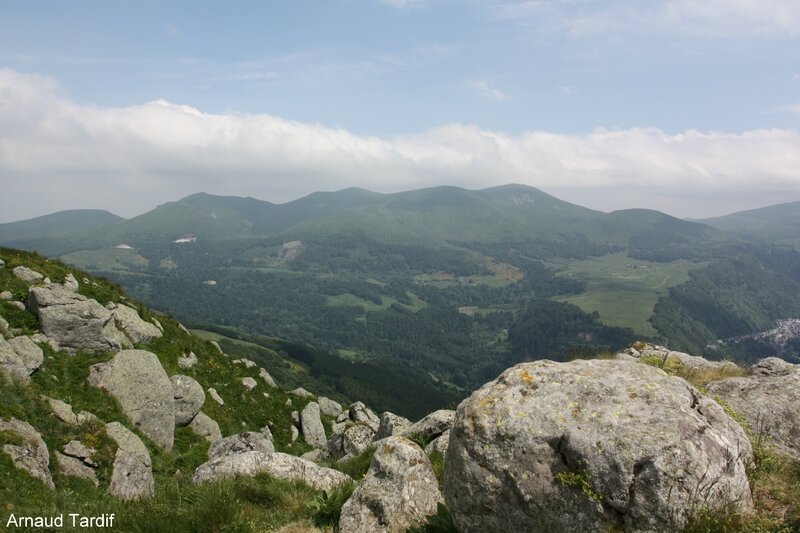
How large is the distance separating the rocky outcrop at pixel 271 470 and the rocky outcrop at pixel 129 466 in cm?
590

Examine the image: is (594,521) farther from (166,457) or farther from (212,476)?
(166,457)

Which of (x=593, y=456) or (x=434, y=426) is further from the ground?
(x=593, y=456)

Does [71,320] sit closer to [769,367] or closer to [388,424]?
[388,424]

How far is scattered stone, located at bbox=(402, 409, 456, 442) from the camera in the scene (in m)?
16.7

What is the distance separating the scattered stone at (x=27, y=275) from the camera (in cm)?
3005

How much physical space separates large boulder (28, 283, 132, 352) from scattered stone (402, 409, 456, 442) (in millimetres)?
21396

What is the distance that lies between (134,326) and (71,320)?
638 cm

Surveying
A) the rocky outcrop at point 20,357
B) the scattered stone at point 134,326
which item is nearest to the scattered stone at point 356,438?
the rocky outcrop at point 20,357

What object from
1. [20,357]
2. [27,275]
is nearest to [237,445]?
[20,357]

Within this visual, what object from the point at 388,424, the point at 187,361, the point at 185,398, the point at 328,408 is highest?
the point at 187,361

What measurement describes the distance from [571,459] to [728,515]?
220 centimetres

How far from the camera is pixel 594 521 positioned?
6.78 meters

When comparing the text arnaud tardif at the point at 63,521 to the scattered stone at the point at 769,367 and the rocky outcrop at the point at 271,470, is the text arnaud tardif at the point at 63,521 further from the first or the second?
the scattered stone at the point at 769,367

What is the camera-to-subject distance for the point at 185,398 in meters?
28.8
